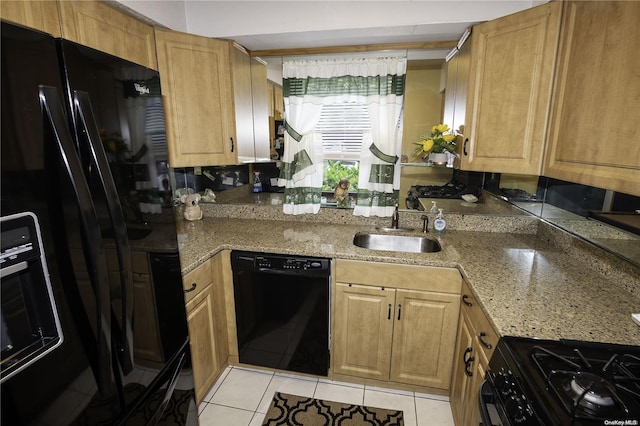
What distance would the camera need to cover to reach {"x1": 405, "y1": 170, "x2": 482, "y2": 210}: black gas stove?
2.47 meters

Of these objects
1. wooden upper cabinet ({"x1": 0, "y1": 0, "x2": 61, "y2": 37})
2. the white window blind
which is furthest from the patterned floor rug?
wooden upper cabinet ({"x1": 0, "y1": 0, "x2": 61, "y2": 37})

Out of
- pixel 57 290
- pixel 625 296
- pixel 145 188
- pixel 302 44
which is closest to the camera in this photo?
pixel 57 290

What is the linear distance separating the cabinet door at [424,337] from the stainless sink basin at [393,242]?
484 millimetres

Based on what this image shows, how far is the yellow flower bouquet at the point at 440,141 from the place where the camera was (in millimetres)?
2061

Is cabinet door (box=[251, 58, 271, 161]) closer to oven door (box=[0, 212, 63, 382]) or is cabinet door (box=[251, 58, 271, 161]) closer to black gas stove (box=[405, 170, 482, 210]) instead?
black gas stove (box=[405, 170, 482, 210])

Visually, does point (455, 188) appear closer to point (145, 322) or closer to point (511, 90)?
point (511, 90)

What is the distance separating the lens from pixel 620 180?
42.5 inches

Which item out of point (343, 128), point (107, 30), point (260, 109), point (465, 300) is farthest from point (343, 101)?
point (465, 300)

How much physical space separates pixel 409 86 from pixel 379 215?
3.08ft

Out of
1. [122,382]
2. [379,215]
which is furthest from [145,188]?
[379,215]

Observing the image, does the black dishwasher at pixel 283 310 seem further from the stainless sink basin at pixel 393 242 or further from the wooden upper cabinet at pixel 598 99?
the wooden upper cabinet at pixel 598 99

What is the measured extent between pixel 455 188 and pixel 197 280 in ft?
6.64

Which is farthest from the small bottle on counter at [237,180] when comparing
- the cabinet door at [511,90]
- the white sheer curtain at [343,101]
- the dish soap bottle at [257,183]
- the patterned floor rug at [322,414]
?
the cabinet door at [511,90]

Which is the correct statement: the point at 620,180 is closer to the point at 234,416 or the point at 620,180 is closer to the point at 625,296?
the point at 625,296
